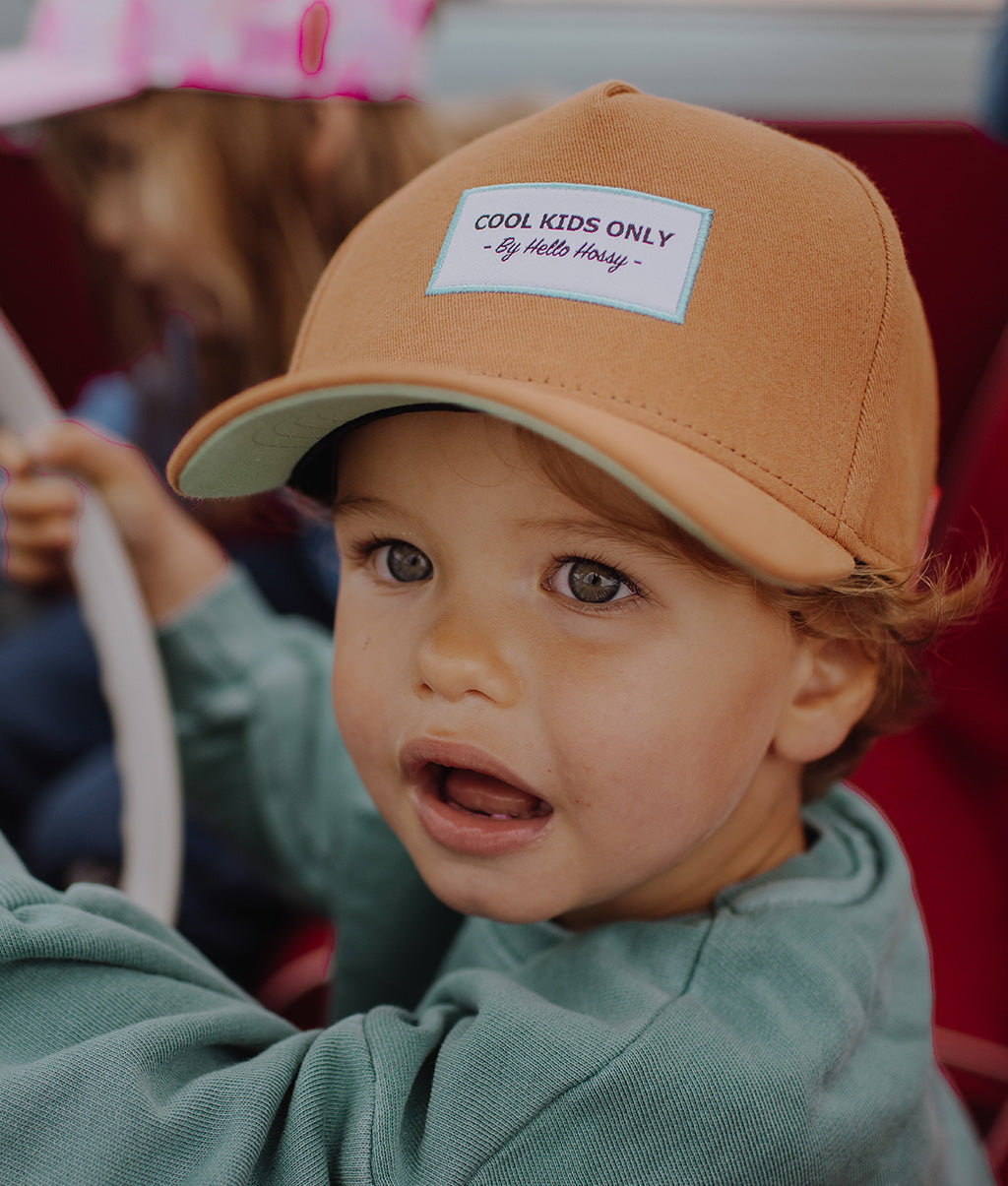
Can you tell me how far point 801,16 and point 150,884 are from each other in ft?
4.71

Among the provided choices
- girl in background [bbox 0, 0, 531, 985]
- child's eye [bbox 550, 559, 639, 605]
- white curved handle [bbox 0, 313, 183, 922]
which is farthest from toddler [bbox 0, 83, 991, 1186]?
girl in background [bbox 0, 0, 531, 985]

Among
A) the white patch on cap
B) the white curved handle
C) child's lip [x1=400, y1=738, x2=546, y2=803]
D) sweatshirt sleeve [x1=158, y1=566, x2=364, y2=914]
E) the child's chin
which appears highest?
the white patch on cap

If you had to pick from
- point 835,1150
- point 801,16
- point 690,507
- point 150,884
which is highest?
point 801,16

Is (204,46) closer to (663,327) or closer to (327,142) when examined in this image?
(327,142)

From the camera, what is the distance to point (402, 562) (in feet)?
1.66

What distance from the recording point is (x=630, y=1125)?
0.42 meters

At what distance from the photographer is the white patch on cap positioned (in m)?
0.40

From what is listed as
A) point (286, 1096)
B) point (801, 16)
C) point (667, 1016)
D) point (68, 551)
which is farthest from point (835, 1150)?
point (801, 16)

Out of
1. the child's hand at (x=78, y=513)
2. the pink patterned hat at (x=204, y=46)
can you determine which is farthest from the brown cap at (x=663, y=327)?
the pink patterned hat at (x=204, y=46)

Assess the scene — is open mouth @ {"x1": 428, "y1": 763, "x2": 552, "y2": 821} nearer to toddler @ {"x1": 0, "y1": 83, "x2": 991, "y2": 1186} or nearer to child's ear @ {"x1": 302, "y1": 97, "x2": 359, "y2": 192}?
toddler @ {"x1": 0, "y1": 83, "x2": 991, "y2": 1186}

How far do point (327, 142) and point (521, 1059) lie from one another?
998mm

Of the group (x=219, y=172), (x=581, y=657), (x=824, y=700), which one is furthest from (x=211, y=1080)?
(x=219, y=172)

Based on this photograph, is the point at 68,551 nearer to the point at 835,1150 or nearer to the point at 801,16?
the point at 835,1150

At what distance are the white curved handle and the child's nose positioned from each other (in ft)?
0.93
